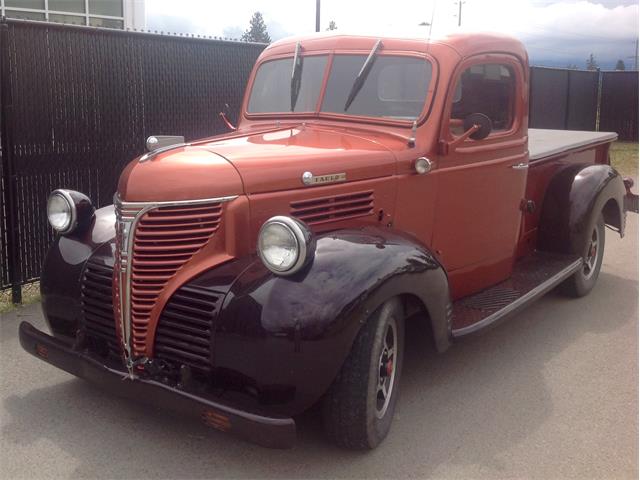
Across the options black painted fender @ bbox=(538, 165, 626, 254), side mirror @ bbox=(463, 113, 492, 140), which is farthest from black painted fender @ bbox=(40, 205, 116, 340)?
black painted fender @ bbox=(538, 165, 626, 254)

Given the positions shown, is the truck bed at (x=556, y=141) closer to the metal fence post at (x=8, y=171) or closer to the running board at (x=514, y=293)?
the running board at (x=514, y=293)

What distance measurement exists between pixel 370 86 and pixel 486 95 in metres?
0.85

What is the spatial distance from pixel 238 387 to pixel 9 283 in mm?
3337

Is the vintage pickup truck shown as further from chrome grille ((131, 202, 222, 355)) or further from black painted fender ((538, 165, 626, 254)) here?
black painted fender ((538, 165, 626, 254))

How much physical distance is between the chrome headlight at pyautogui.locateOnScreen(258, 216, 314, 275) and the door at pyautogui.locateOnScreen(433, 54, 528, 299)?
146 centimetres

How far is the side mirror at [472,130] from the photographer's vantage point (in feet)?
13.4

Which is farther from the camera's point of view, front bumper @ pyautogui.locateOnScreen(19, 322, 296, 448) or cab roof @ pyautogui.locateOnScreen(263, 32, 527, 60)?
cab roof @ pyautogui.locateOnScreen(263, 32, 527, 60)

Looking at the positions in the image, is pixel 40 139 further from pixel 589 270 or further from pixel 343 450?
pixel 589 270

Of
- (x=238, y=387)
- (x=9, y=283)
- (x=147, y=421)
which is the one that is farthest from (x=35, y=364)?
(x=238, y=387)

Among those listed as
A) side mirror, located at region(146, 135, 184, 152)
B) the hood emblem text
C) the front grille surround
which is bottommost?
the front grille surround

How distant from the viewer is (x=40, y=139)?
5.55m

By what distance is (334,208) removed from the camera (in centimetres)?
361

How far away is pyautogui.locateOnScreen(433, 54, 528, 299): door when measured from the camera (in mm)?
4234

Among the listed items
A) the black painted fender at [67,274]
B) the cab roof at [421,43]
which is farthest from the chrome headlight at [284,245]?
the cab roof at [421,43]
